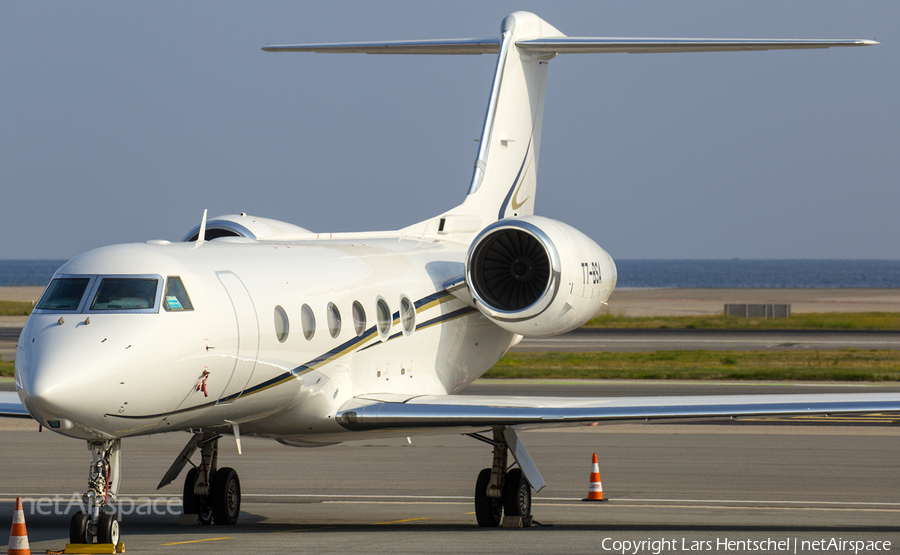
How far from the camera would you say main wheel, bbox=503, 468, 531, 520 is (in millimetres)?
13516

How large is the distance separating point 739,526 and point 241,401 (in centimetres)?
589

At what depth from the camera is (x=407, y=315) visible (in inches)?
570

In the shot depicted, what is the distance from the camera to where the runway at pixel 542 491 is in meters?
11.9

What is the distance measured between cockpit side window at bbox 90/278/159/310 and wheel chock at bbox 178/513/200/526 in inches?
166

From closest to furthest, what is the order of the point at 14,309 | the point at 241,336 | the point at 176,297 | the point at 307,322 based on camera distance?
1. the point at 176,297
2. the point at 241,336
3. the point at 307,322
4. the point at 14,309

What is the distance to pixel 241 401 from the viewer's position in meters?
11.2

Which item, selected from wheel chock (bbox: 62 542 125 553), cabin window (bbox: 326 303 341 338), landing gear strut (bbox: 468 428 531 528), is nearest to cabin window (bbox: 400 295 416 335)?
cabin window (bbox: 326 303 341 338)

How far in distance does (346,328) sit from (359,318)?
0.38 meters

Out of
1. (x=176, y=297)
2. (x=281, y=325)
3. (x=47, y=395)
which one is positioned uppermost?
(x=176, y=297)

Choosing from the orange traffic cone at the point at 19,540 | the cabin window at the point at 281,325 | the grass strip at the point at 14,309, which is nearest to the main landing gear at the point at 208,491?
the cabin window at the point at 281,325

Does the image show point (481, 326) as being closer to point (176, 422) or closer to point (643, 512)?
point (643, 512)

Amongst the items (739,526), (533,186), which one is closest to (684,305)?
(533,186)

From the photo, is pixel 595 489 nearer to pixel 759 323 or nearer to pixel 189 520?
pixel 189 520

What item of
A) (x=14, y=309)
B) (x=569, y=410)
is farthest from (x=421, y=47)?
(x=14, y=309)
